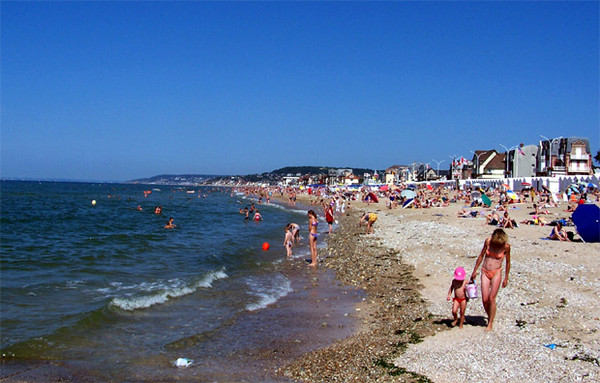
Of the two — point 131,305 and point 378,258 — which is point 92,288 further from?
point 378,258

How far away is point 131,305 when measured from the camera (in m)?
9.87

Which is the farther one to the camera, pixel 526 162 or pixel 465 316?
pixel 526 162

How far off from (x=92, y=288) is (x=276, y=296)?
184 inches

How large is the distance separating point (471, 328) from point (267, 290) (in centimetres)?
574

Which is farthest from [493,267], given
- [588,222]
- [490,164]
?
[490,164]

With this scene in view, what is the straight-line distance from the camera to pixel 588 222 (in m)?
14.4

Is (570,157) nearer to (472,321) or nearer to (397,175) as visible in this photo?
(472,321)

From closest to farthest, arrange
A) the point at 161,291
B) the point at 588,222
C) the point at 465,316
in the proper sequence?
the point at 465,316 → the point at 161,291 → the point at 588,222

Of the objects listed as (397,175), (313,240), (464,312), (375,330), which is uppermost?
(397,175)

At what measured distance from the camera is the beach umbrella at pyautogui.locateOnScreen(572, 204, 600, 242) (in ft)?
46.6

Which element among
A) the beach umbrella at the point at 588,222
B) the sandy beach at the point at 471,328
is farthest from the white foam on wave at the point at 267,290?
the beach umbrella at the point at 588,222

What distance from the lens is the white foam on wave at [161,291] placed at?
9.91m

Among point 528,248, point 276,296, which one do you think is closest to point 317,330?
point 276,296

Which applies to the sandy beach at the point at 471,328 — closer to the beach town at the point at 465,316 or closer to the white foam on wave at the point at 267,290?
the beach town at the point at 465,316
